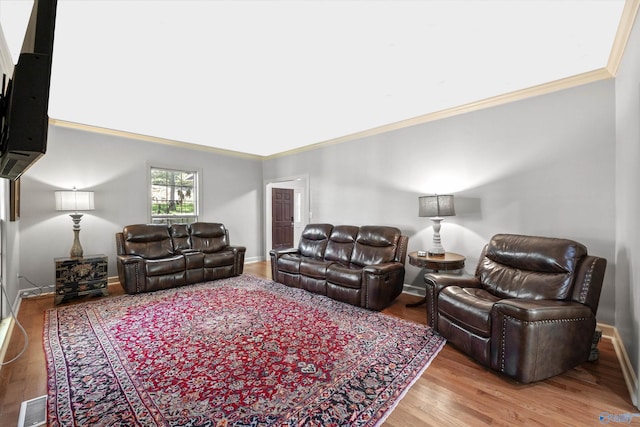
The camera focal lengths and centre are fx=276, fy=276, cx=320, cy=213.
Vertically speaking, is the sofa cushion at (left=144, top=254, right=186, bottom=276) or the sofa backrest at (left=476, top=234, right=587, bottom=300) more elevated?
the sofa backrest at (left=476, top=234, right=587, bottom=300)

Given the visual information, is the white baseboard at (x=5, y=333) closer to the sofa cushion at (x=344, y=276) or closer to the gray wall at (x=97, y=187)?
the gray wall at (x=97, y=187)

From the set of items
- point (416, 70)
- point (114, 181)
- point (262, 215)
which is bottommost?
point (262, 215)

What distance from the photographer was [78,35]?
7.09 ft

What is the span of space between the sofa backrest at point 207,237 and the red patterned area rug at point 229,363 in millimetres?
1502

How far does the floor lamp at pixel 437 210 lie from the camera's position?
3.30m

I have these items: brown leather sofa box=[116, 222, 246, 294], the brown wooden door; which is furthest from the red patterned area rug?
the brown wooden door

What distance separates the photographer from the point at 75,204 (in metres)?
3.91

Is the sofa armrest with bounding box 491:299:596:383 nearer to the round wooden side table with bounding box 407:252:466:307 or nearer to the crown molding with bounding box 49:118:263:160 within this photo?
the round wooden side table with bounding box 407:252:466:307

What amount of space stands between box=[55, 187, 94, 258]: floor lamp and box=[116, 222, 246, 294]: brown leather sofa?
1.57ft

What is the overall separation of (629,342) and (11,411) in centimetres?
420

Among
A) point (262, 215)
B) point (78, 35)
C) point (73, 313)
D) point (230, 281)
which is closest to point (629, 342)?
point (230, 281)

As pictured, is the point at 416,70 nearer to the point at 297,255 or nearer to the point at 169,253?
the point at 297,255

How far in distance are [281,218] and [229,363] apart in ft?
18.0

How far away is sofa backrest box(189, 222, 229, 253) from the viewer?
4.89 meters
